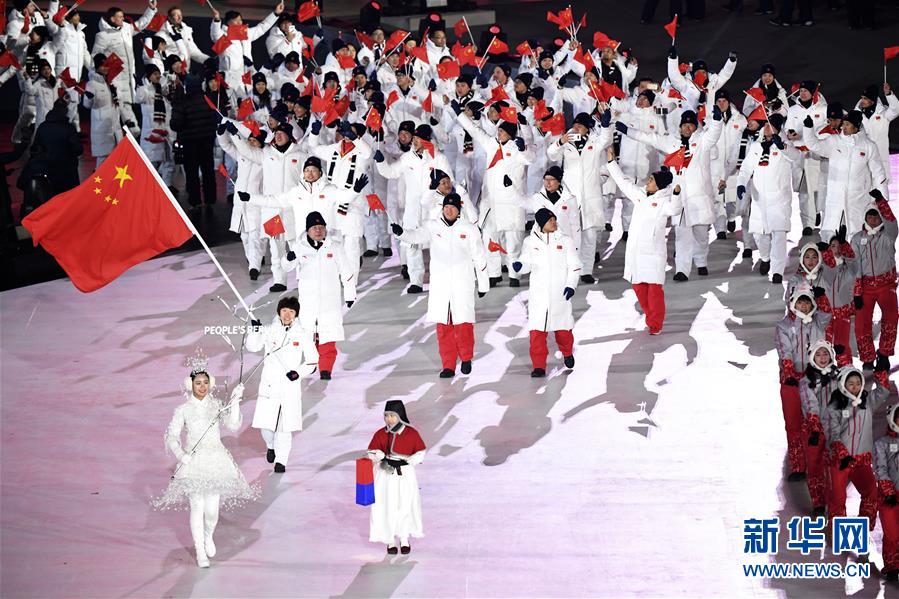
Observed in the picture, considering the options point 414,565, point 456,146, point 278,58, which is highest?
point 278,58

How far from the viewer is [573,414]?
12750 millimetres

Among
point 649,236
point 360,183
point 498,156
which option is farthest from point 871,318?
point 360,183

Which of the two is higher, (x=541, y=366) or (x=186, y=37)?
(x=186, y=37)

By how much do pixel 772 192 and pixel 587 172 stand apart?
2.35 meters

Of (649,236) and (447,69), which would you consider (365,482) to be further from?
(447,69)

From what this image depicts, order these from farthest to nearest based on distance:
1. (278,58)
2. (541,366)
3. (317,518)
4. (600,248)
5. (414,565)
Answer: (278,58) → (600,248) → (541,366) → (317,518) → (414,565)

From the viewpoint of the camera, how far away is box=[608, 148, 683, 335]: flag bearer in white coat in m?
15.0

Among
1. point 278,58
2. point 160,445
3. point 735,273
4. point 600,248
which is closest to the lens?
point 160,445

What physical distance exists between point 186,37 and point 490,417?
1193 cm

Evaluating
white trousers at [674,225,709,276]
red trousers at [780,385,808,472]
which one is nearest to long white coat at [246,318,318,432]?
red trousers at [780,385,808,472]

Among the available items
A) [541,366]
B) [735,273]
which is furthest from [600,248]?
[541,366]

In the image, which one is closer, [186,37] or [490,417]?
[490,417]

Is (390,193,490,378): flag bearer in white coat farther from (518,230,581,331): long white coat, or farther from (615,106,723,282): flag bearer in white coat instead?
(615,106,723,282): flag bearer in white coat

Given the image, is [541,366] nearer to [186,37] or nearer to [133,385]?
[133,385]
